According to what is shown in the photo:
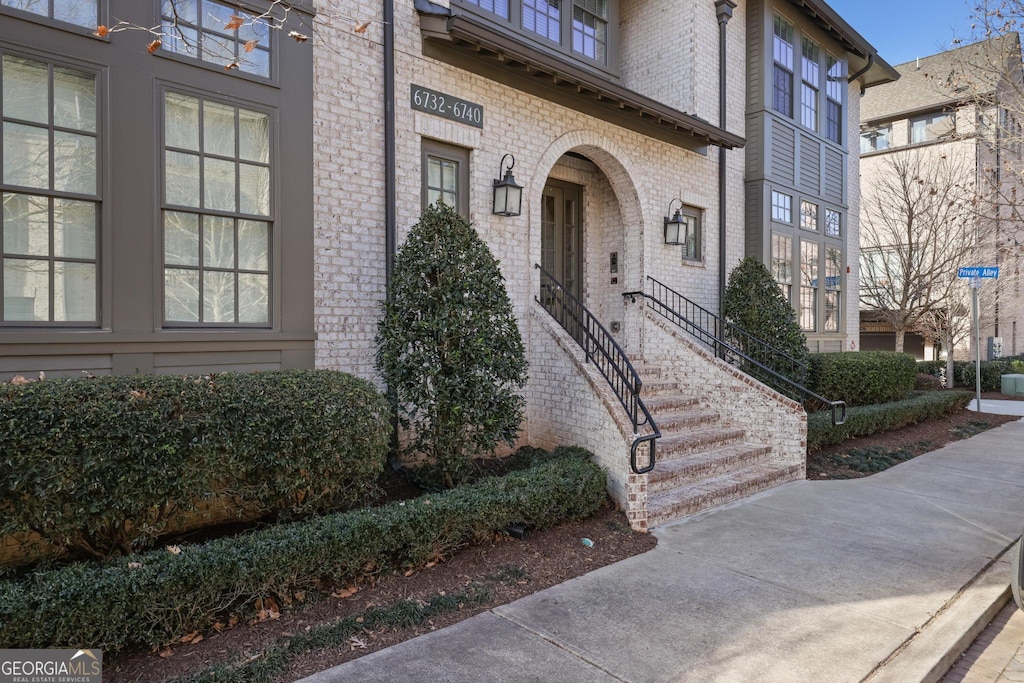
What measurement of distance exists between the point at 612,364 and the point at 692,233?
16.4 ft

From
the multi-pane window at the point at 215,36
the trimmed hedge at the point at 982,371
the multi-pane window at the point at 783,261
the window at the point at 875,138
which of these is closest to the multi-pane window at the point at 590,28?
the multi-pane window at the point at 783,261

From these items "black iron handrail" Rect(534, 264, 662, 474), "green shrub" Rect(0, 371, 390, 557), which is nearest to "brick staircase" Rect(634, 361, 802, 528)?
"black iron handrail" Rect(534, 264, 662, 474)

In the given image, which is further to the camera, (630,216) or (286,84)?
(630,216)

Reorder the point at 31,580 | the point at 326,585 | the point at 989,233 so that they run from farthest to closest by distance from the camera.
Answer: the point at 989,233 < the point at 326,585 < the point at 31,580

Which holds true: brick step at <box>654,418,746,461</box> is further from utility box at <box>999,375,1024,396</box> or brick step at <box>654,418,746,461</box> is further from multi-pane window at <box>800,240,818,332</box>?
utility box at <box>999,375,1024,396</box>

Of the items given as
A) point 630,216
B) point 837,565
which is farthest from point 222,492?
point 630,216

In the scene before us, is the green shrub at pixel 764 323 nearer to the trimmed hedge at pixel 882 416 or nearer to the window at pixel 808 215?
the trimmed hedge at pixel 882 416

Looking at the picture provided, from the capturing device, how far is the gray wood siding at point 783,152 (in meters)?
10.8

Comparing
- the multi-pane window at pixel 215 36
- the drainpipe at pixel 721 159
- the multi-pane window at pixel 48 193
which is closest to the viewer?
the multi-pane window at pixel 48 193

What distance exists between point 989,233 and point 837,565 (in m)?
12.1

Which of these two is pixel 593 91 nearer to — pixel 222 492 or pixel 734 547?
pixel 734 547

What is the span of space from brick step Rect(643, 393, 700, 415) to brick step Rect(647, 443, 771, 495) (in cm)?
74

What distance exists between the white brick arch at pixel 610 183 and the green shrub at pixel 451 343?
7.17 feet

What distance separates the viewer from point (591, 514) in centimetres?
529
